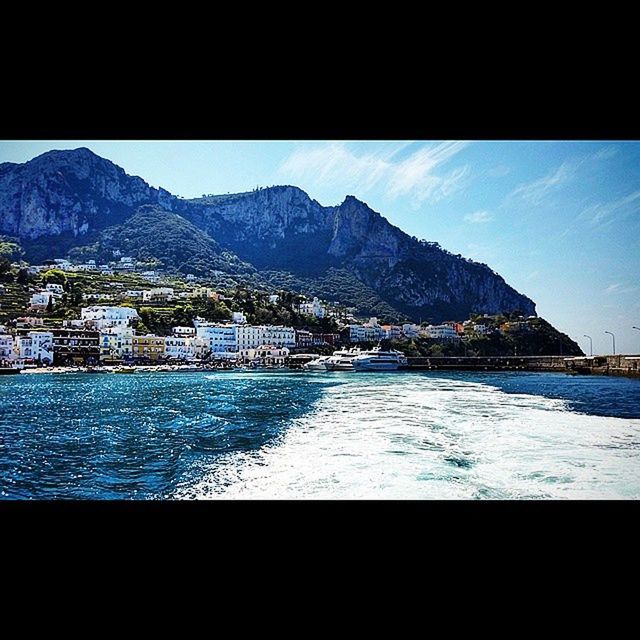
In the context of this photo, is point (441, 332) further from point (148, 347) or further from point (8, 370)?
point (8, 370)

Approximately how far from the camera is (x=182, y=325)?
233 inches

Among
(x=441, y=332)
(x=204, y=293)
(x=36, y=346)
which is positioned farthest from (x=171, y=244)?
(x=441, y=332)

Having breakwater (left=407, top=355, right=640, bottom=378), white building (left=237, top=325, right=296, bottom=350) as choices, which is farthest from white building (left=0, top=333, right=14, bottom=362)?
breakwater (left=407, top=355, right=640, bottom=378)

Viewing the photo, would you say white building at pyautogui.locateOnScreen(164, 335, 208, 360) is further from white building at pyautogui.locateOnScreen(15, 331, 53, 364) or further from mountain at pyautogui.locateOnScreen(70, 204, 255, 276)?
white building at pyautogui.locateOnScreen(15, 331, 53, 364)

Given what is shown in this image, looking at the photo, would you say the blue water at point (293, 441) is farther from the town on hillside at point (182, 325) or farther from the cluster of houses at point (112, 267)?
the cluster of houses at point (112, 267)

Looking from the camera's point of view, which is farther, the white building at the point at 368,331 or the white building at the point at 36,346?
the white building at the point at 368,331

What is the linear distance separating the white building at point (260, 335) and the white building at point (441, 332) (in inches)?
65.6

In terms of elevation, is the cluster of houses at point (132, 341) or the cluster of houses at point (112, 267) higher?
the cluster of houses at point (112, 267)

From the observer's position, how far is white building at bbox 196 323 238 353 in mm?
6117

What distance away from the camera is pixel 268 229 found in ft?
23.1

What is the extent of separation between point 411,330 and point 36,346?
406 cm

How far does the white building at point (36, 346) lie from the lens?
180 inches

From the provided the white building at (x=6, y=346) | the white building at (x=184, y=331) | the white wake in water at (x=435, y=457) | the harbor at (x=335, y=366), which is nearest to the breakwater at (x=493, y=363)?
the harbor at (x=335, y=366)

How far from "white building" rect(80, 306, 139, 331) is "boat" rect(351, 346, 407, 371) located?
9.77 feet
